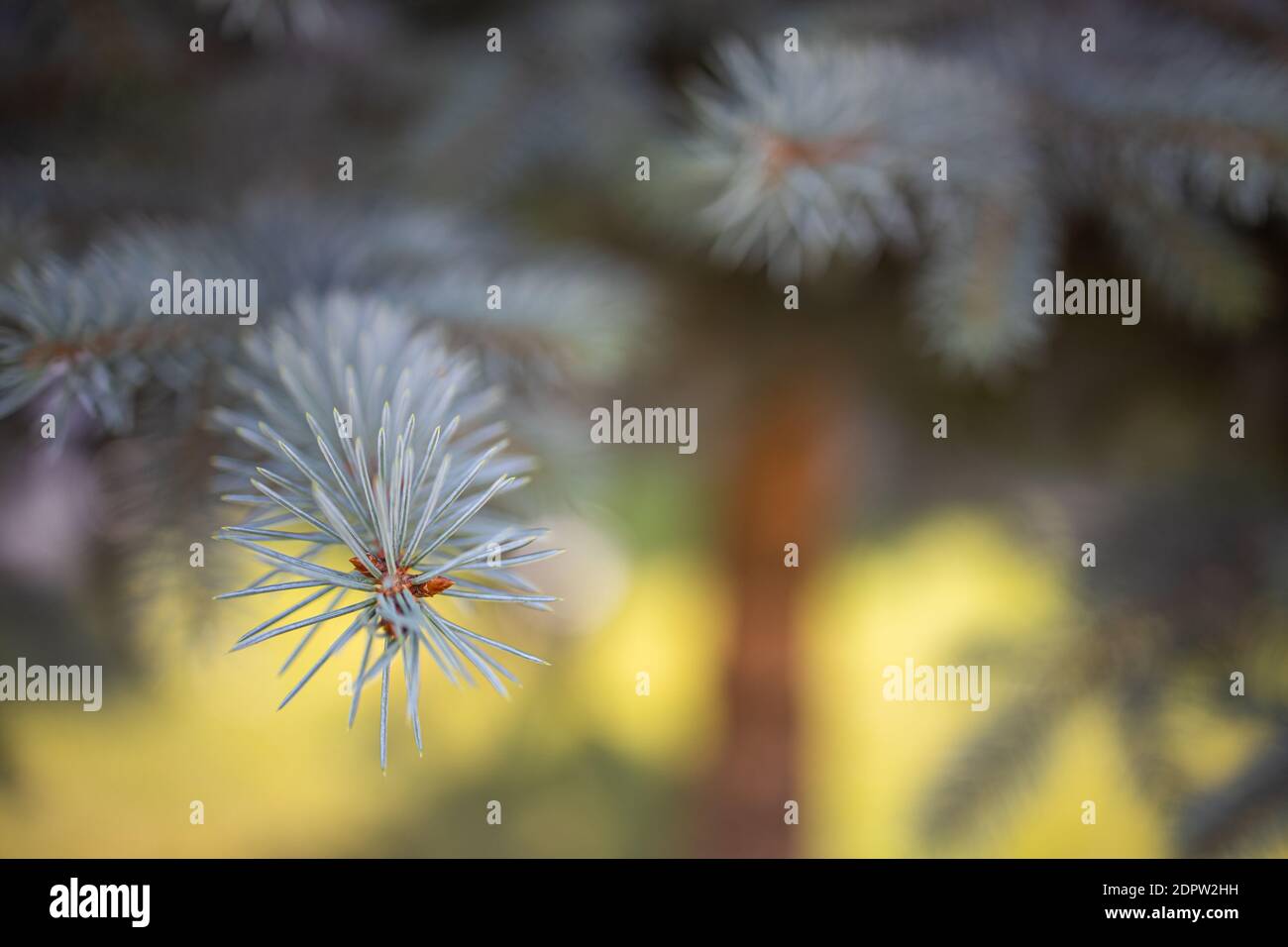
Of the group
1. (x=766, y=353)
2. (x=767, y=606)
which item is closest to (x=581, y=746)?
(x=767, y=606)

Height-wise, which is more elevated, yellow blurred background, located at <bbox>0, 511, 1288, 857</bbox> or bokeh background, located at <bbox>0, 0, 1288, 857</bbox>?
bokeh background, located at <bbox>0, 0, 1288, 857</bbox>

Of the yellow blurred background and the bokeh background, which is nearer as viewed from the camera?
the bokeh background

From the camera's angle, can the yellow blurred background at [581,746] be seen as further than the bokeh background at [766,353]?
Yes

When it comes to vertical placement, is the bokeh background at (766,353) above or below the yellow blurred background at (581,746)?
above

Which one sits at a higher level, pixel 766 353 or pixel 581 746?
pixel 766 353

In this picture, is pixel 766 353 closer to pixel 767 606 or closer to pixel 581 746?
pixel 767 606

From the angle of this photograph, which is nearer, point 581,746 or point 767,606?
point 767,606
